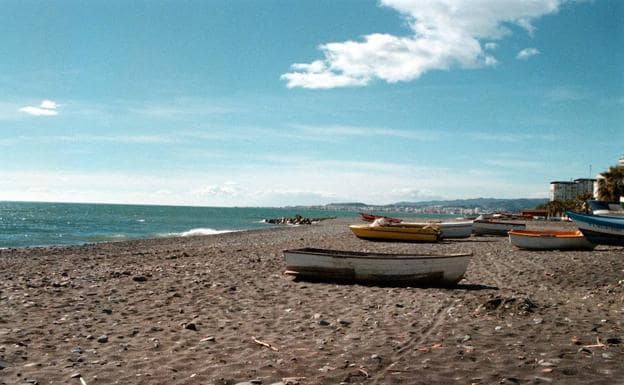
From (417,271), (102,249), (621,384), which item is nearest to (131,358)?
(621,384)

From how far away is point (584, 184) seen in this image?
18212 cm

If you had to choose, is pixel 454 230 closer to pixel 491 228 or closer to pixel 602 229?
pixel 491 228

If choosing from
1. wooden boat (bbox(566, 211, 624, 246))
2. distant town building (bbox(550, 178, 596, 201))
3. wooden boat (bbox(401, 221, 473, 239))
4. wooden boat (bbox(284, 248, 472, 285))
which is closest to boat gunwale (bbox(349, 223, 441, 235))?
wooden boat (bbox(401, 221, 473, 239))

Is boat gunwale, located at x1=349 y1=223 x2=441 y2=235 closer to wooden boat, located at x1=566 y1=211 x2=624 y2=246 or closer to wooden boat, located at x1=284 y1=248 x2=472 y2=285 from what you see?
wooden boat, located at x1=566 y1=211 x2=624 y2=246

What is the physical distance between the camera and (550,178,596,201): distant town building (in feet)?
594

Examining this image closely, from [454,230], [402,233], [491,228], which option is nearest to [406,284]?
[402,233]

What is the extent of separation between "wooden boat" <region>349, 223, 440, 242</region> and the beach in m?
16.2

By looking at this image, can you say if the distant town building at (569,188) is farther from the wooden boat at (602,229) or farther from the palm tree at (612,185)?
the wooden boat at (602,229)

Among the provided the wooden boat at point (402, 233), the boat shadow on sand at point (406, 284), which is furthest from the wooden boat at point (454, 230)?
the boat shadow on sand at point (406, 284)

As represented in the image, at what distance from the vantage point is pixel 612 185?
79375 mm

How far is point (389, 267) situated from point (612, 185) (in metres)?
76.7

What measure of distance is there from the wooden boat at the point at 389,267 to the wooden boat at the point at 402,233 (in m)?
17.9

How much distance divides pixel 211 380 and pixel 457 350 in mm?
3883

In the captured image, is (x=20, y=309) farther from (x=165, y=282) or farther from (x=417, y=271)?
(x=417, y=271)
